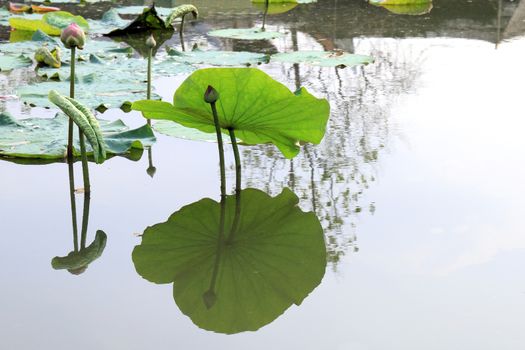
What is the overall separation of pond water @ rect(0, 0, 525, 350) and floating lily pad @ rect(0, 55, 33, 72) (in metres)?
0.05

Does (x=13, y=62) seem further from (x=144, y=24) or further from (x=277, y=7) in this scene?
(x=277, y=7)

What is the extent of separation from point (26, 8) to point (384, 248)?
543cm

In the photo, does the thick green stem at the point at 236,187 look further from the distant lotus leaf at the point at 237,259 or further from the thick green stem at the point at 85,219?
the thick green stem at the point at 85,219

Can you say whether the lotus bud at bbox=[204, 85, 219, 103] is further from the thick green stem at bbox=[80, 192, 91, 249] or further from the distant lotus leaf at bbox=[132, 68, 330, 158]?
the thick green stem at bbox=[80, 192, 91, 249]

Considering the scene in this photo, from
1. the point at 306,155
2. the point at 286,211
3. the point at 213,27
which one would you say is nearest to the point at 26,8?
the point at 213,27

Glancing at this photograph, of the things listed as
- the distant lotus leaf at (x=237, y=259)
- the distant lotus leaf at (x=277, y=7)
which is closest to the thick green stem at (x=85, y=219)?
the distant lotus leaf at (x=237, y=259)

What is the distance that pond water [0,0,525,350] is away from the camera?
2094mm

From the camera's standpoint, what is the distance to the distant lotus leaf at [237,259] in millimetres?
2205

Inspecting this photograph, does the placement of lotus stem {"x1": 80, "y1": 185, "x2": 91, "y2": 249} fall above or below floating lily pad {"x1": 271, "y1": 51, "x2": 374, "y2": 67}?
below

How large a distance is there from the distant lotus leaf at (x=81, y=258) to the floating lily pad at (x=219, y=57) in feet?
8.63

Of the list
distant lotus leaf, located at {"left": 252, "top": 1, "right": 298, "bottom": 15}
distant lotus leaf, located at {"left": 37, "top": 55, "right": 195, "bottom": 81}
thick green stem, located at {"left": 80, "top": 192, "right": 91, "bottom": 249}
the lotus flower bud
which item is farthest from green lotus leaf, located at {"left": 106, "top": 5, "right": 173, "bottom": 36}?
thick green stem, located at {"left": 80, "top": 192, "right": 91, "bottom": 249}

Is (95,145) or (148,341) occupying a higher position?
(95,145)

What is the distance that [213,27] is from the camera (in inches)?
264

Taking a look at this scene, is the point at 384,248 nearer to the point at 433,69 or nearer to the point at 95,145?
the point at 95,145
